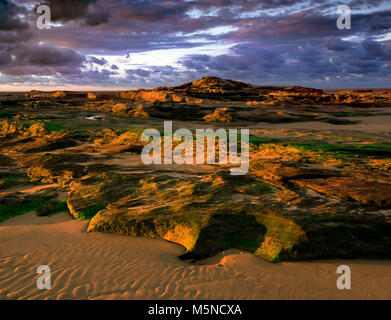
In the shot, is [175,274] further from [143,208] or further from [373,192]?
[373,192]

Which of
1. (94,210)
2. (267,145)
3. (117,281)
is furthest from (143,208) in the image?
(267,145)

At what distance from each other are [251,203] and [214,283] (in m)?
1.84

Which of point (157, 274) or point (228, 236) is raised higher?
point (228, 236)

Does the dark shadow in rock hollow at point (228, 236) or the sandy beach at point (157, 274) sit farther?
the dark shadow in rock hollow at point (228, 236)

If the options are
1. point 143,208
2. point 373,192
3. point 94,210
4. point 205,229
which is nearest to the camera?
point 205,229

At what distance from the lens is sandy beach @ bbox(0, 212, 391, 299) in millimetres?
3955

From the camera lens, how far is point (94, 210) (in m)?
6.41

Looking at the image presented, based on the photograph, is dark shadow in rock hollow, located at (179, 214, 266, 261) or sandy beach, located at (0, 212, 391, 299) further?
dark shadow in rock hollow, located at (179, 214, 266, 261)

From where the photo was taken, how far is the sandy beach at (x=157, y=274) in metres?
3.96

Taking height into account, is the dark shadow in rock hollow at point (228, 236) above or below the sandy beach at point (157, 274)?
above

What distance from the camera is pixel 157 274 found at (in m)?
4.42

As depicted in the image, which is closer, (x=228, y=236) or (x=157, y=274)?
(x=157, y=274)

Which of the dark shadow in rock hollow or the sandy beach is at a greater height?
the dark shadow in rock hollow
